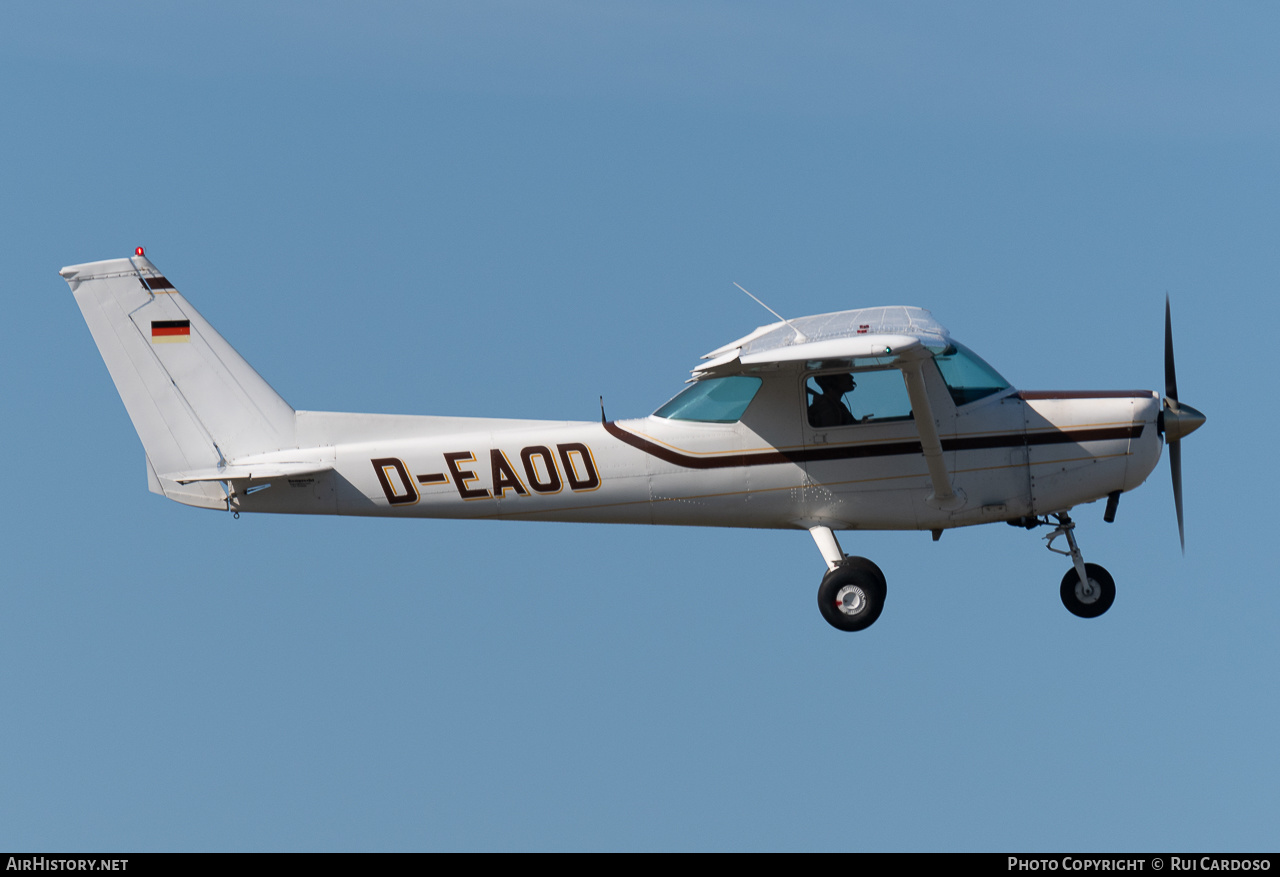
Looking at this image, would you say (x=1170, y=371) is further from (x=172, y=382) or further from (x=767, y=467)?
(x=172, y=382)

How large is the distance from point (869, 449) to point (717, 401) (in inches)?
61.3

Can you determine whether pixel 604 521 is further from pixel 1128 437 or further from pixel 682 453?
pixel 1128 437

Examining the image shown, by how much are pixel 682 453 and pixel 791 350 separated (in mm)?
1882

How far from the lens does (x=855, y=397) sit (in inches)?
597

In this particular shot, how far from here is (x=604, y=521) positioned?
1555cm

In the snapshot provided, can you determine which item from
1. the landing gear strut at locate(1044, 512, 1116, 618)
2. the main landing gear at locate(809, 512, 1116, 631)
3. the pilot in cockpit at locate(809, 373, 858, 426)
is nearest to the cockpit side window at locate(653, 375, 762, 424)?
the pilot in cockpit at locate(809, 373, 858, 426)

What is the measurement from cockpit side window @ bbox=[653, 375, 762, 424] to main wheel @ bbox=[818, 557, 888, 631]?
6.06ft

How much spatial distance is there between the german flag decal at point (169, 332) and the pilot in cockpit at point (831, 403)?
6.51m

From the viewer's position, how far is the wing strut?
47.4ft

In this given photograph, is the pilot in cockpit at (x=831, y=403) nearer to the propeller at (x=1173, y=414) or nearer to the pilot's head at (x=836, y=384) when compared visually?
the pilot's head at (x=836, y=384)

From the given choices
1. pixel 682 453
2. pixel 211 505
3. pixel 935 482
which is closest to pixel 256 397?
pixel 211 505

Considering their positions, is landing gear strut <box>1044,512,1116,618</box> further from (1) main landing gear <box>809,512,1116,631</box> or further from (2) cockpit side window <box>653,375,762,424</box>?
(2) cockpit side window <box>653,375,762,424</box>

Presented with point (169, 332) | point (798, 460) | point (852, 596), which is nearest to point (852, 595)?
point (852, 596)

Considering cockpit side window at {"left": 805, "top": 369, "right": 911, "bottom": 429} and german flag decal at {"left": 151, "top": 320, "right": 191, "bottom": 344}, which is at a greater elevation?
german flag decal at {"left": 151, "top": 320, "right": 191, "bottom": 344}
